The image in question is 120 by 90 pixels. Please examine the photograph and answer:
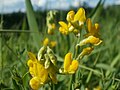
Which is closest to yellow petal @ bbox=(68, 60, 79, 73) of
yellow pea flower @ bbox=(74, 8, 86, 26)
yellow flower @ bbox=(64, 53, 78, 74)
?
yellow flower @ bbox=(64, 53, 78, 74)

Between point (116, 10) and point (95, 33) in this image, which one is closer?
point (95, 33)

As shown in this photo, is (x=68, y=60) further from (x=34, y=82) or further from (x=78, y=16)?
(x=78, y=16)

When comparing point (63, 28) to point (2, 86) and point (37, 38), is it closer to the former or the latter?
A: point (2, 86)

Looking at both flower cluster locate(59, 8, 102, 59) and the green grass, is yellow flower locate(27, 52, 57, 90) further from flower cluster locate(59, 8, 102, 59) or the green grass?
flower cluster locate(59, 8, 102, 59)

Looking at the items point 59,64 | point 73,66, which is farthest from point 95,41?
point 59,64

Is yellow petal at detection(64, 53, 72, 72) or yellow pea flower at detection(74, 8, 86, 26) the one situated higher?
yellow pea flower at detection(74, 8, 86, 26)

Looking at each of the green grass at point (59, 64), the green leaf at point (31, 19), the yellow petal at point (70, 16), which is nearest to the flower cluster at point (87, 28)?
the yellow petal at point (70, 16)

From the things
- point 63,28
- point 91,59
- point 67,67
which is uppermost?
point 63,28

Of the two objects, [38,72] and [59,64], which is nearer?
[38,72]

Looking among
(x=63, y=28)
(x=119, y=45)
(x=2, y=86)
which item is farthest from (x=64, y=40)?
(x=2, y=86)
